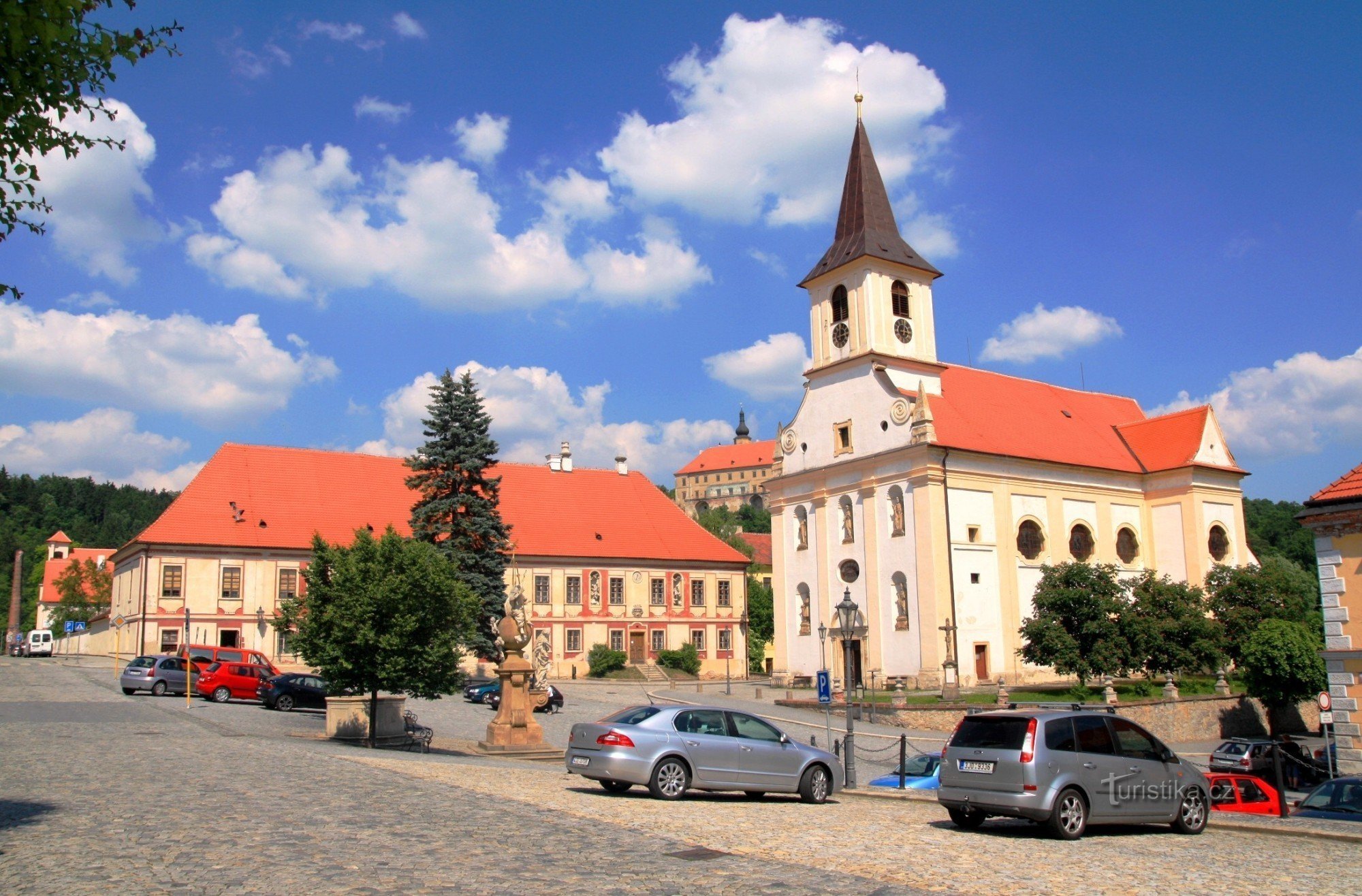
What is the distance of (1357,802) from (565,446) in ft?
175

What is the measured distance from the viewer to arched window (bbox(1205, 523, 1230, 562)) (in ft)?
171

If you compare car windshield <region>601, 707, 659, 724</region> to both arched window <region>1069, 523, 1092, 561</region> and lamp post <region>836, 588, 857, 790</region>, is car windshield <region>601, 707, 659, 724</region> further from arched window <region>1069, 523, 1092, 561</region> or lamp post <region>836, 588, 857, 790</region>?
arched window <region>1069, 523, 1092, 561</region>

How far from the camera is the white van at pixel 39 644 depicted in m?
71.6

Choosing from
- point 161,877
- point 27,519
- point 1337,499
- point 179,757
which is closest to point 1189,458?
point 1337,499

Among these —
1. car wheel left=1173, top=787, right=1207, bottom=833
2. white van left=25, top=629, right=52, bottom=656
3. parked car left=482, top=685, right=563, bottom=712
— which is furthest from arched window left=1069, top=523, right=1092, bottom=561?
white van left=25, top=629, right=52, bottom=656

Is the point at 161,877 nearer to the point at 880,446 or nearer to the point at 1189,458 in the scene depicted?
the point at 880,446

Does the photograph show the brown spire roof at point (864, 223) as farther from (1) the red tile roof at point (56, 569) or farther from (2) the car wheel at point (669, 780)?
(1) the red tile roof at point (56, 569)

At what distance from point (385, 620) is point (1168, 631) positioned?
29.0m

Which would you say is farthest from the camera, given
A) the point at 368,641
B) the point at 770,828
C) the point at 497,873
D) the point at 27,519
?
the point at 27,519

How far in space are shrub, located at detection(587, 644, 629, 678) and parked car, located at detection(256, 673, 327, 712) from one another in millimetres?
22538

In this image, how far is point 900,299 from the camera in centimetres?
5072

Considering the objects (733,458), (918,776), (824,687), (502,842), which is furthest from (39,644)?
(733,458)

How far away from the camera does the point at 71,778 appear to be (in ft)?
43.7

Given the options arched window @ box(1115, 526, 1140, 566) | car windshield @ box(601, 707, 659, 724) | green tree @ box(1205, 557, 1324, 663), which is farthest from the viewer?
arched window @ box(1115, 526, 1140, 566)
